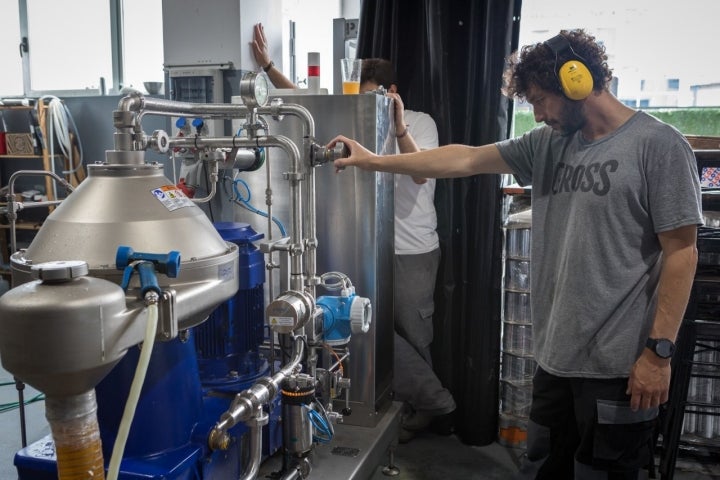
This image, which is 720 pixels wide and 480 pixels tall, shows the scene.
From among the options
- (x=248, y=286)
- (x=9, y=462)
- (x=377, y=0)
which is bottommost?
(x=9, y=462)

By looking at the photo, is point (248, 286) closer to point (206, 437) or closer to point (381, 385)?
point (206, 437)

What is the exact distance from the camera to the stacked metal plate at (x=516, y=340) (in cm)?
258

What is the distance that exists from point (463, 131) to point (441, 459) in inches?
53.6

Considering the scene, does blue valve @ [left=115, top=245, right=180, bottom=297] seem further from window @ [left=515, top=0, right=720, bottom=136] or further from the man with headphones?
window @ [left=515, top=0, right=720, bottom=136]

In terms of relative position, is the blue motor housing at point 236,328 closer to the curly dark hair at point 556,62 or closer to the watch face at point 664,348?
the curly dark hair at point 556,62

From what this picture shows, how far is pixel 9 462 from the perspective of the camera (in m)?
2.45

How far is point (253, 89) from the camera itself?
1.49m

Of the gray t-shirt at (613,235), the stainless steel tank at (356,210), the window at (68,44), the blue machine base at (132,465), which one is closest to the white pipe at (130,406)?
the blue machine base at (132,465)

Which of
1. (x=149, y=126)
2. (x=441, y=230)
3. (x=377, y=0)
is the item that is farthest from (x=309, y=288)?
(x=149, y=126)

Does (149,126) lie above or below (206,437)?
above

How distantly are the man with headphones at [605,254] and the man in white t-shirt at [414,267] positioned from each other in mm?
882

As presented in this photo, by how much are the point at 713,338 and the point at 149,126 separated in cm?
388

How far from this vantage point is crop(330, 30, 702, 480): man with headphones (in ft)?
4.66

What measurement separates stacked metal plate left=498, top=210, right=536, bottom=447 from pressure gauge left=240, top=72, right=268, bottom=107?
136 centimetres
